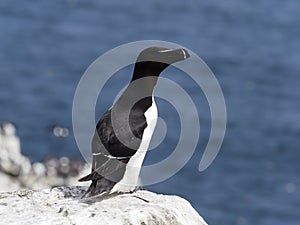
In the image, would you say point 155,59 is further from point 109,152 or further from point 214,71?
point 214,71

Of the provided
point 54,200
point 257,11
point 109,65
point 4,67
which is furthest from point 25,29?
point 54,200

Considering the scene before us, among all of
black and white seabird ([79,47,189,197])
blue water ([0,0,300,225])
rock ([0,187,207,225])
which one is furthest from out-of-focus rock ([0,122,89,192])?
rock ([0,187,207,225])

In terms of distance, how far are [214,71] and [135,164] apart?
16.0 meters

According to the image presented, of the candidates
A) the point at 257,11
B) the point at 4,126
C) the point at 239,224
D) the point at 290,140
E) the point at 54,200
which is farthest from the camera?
the point at 257,11

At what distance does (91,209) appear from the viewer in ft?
23.2

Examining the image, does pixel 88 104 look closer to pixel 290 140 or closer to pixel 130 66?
pixel 130 66

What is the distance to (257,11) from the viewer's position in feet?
92.9

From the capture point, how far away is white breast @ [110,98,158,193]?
7.79 meters

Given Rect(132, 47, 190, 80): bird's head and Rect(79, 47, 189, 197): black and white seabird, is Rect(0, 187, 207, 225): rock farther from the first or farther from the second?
Rect(132, 47, 190, 80): bird's head

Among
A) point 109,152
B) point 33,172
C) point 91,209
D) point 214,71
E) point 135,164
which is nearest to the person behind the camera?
point 91,209

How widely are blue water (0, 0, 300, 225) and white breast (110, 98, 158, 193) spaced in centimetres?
1043

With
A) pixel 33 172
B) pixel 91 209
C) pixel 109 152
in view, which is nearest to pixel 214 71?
pixel 33 172

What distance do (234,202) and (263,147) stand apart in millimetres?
2244

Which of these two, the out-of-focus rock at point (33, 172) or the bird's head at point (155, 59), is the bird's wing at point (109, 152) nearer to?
the bird's head at point (155, 59)
